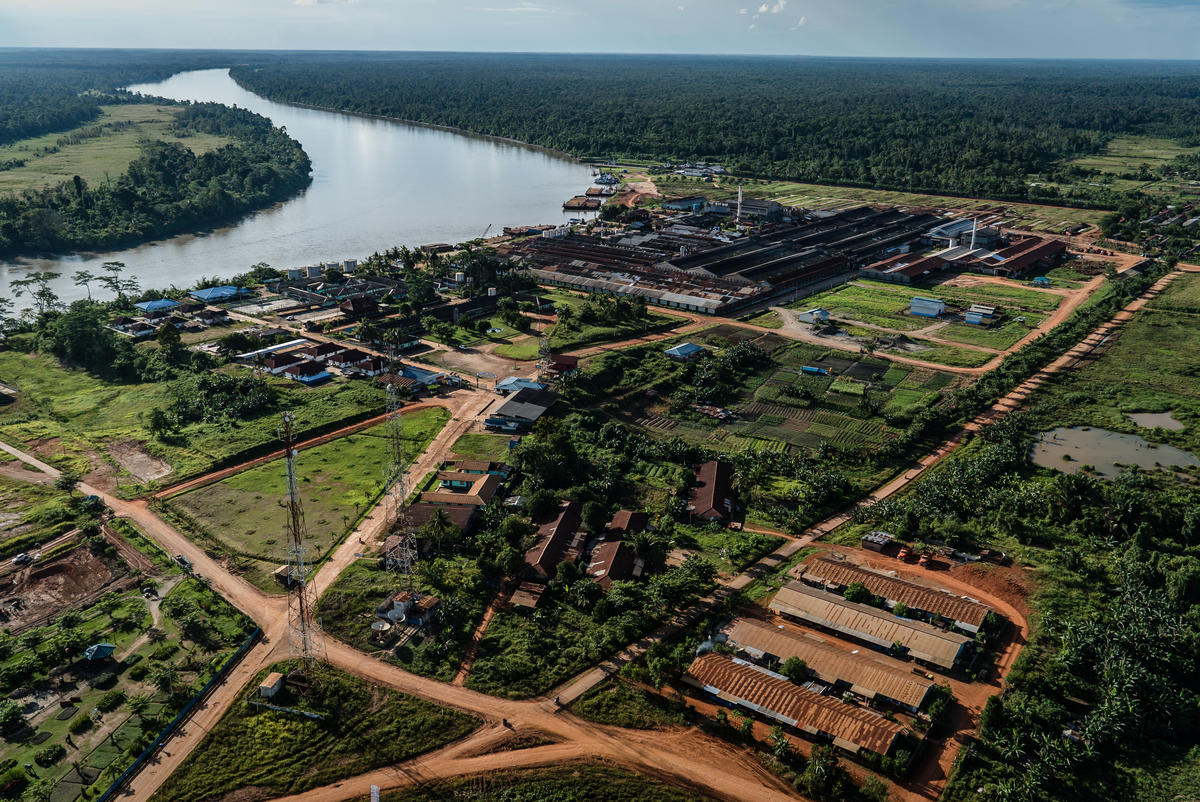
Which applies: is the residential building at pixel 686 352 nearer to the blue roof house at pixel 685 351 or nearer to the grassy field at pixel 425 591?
the blue roof house at pixel 685 351

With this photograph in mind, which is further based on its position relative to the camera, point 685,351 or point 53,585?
point 685,351

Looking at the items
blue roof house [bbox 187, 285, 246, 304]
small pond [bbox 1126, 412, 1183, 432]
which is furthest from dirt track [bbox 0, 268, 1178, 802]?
blue roof house [bbox 187, 285, 246, 304]

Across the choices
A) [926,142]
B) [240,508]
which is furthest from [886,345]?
[926,142]

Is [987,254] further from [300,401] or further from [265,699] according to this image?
[265,699]

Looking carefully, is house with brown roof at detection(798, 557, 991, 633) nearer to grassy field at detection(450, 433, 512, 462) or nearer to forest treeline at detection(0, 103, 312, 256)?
grassy field at detection(450, 433, 512, 462)

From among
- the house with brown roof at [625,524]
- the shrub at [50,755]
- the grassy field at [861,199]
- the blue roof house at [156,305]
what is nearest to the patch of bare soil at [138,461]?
the shrub at [50,755]

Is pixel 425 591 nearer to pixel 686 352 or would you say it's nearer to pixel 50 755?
pixel 50 755

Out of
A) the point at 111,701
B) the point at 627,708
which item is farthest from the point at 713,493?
the point at 111,701
